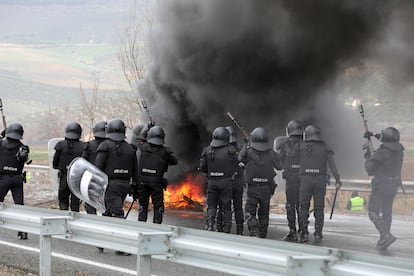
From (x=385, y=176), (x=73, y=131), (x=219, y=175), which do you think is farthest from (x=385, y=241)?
(x=73, y=131)

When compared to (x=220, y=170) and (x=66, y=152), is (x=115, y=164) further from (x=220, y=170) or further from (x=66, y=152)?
(x=220, y=170)

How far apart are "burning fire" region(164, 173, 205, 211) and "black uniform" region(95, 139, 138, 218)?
5126mm

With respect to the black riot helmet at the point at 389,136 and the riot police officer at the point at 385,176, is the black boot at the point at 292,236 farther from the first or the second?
the black riot helmet at the point at 389,136

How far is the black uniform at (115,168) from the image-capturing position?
8.52 m

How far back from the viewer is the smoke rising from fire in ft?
45.6

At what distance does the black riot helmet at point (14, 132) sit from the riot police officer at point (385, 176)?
4669 mm

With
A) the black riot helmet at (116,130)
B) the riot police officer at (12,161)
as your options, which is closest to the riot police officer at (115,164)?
the black riot helmet at (116,130)

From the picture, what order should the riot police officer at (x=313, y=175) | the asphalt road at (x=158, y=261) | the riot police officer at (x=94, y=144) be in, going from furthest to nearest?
the riot police officer at (x=313, y=175), the riot police officer at (x=94, y=144), the asphalt road at (x=158, y=261)

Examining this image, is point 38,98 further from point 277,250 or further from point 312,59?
point 277,250

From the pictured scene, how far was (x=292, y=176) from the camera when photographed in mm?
10102

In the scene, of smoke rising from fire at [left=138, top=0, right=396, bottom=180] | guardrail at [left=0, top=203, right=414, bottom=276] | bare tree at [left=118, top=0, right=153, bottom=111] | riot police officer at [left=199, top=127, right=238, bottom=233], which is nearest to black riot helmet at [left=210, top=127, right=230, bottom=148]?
riot police officer at [left=199, top=127, right=238, bottom=233]

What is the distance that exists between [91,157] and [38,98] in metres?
75.4

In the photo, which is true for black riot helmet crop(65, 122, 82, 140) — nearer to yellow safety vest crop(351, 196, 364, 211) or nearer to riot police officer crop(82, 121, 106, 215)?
riot police officer crop(82, 121, 106, 215)

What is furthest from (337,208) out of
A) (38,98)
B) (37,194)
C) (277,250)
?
(38,98)
